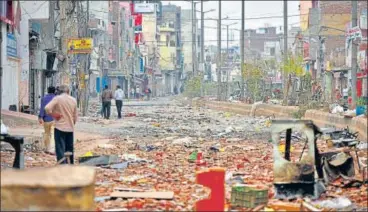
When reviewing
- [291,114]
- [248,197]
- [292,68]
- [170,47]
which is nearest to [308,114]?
[291,114]

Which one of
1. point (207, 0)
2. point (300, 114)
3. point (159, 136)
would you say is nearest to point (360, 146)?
point (159, 136)

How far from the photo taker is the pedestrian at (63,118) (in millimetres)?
14867

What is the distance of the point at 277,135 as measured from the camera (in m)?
11.5

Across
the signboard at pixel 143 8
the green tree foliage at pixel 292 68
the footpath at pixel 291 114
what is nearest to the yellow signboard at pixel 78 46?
the footpath at pixel 291 114

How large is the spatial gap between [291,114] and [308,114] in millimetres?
3287

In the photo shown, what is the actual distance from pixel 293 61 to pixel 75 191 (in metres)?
35.0

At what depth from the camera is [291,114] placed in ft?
107

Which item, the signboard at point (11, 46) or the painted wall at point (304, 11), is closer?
the signboard at point (11, 46)

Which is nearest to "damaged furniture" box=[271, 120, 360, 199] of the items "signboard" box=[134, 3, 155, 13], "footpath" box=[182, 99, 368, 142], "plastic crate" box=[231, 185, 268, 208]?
"plastic crate" box=[231, 185, 268, 208]

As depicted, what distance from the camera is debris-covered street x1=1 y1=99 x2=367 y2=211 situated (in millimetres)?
10961

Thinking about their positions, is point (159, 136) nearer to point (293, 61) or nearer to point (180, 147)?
point (180, 147)

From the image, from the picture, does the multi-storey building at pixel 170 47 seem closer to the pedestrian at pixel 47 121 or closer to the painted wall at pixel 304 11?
the painted wall at pixel 304 11

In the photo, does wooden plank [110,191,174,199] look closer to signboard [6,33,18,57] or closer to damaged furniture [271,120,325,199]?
damaged furniture [271,120,325,199]

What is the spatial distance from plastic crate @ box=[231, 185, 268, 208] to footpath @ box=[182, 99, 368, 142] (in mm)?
9614
